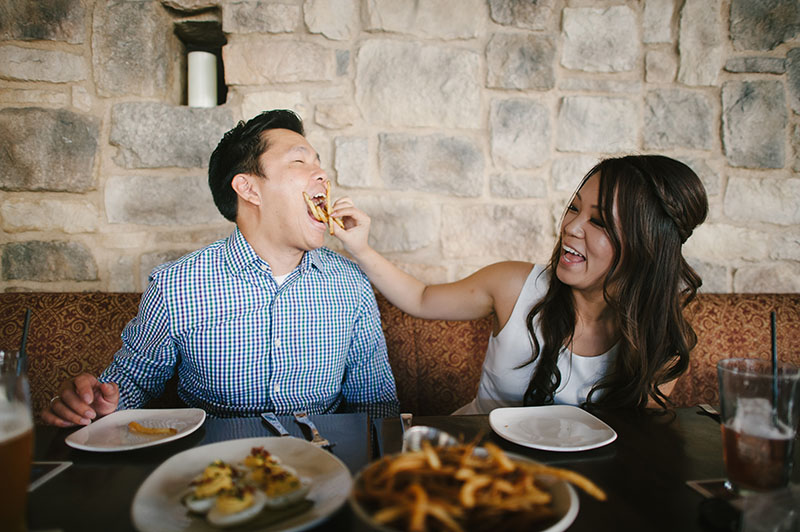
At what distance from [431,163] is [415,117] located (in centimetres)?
21

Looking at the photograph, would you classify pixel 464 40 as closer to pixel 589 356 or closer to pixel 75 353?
pixel 589 356

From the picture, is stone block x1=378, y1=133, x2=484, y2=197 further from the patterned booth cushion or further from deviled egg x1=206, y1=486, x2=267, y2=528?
deviled egg x1=206, y1=486, x2=267, y2=528

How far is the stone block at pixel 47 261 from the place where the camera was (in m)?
2.13

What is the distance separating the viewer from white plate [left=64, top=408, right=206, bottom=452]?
983mm

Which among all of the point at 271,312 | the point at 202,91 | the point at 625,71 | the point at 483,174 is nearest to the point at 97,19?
the point at 202,91

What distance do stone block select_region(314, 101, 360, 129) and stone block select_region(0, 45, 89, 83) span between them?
39.3 inches

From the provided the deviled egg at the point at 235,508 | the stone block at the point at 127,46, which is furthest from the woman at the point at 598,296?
the stone block at the point at 127,46

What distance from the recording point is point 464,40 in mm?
2229

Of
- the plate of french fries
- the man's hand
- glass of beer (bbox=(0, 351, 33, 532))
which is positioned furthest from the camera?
the man's hand

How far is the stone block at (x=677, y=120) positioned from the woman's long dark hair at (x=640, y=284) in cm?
90

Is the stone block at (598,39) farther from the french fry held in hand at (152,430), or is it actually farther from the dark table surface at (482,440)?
the french fry held in hand at (152,430)

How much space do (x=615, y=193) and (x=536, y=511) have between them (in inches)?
44.9

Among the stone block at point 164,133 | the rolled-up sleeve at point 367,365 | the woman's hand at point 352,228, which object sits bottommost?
the rolled-up sleeve at point 367,365

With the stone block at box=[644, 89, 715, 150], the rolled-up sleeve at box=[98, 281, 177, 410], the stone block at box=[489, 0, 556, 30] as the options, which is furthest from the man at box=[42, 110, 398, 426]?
the stone block at box=[644, 89, 715, 150]
